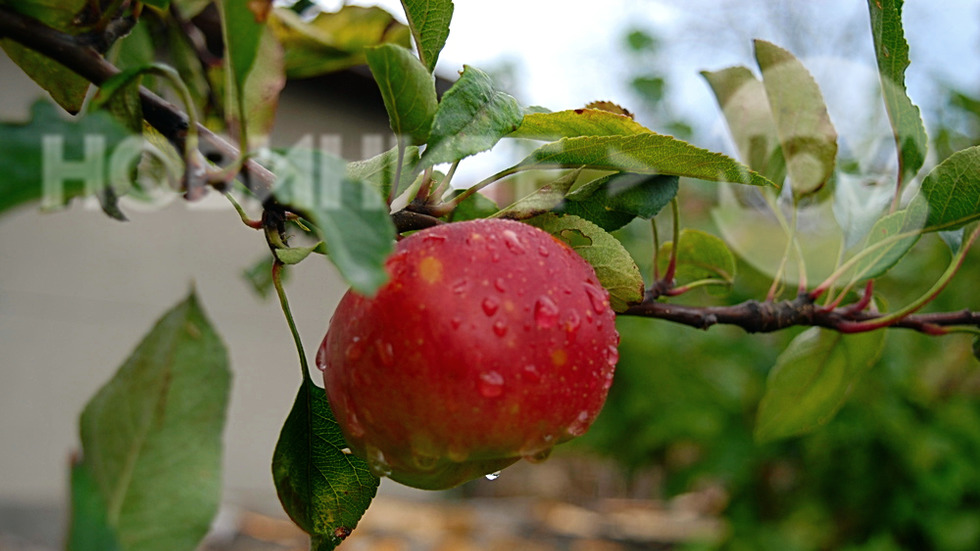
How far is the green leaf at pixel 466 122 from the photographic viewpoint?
0.34 meters

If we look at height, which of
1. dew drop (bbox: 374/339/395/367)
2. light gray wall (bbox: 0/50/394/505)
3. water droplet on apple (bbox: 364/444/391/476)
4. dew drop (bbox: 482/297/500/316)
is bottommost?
light gray wall (bbox: 0/50/394/505)

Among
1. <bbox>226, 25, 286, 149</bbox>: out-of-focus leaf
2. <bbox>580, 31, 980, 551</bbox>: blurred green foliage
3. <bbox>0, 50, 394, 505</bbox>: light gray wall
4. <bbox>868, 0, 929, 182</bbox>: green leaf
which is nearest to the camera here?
<bbox>226, 25, 286, 149</bbox>: out-of-focus leaf

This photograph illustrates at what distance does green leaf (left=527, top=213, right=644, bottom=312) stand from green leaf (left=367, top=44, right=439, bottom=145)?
78 mm

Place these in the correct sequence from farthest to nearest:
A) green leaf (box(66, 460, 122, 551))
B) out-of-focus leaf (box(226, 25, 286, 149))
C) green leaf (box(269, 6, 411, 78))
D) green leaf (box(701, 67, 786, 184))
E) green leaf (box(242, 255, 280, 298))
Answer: green leaf (box(242, 255, 280, 298)), green leaf (box(269, 6, 411, 78)), green leaf (box(701, 67, 786, 184)), out-of-focus leaf (box(226, 25, 286, 149)), green leaf (box(66, 460, 122, 551))

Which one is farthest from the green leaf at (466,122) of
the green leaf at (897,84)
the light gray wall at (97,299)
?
the light gray wall at (97,299)

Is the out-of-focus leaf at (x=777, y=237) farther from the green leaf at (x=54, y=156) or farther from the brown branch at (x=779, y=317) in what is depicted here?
Result: the green leaf at (x=54, y=156)

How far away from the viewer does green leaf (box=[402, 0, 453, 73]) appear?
0.39 m

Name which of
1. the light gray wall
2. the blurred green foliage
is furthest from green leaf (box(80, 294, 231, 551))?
the light gray wall

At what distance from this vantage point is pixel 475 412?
1.04 feet

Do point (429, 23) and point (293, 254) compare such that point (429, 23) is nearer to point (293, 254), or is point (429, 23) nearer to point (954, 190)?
point (293, 254)

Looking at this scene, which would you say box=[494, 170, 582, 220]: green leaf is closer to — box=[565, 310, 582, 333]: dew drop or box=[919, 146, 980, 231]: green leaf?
box=[565, 310, 582, 333]: dew drop

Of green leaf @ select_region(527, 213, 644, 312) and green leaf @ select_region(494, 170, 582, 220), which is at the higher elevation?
green leaf @ select_region(494, 170, 582, 220)

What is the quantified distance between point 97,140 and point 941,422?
6.54ft

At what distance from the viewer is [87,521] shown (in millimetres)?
204
